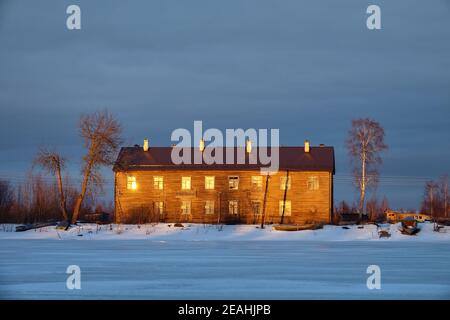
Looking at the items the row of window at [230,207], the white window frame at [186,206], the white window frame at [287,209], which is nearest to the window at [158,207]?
the row of window at [230,207]

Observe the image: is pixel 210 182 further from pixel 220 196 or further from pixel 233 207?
pixel 233 207

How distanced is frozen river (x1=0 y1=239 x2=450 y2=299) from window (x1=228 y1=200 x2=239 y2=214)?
80.1ft

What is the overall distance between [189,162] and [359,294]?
45040 mm

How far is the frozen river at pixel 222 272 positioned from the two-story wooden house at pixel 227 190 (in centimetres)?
2360

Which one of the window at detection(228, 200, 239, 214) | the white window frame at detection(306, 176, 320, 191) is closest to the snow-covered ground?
the white window frame at detection(306, 176, 320, 191)

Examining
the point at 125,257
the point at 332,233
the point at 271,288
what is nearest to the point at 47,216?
the point at 332,233

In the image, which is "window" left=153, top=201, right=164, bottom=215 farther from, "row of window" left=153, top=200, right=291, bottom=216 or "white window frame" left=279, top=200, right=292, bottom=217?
"white window frame" left=279, top=200, right=292, bottom=217

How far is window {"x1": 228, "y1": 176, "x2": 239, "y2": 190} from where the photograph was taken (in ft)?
206

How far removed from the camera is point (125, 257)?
3159 cm

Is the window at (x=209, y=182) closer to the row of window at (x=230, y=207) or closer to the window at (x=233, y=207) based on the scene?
the row of window at (x=230, y=207)

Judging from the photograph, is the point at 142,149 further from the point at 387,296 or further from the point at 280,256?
the point at 387,296

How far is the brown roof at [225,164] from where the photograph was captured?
205ft

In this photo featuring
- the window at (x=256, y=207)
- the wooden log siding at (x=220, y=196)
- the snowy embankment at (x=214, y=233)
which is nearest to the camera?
the snowy embankment at (x=214, y=233)
